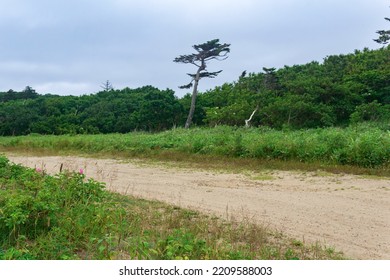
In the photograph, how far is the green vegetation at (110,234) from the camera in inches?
150

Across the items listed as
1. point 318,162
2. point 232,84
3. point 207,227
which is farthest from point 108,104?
point 207,227

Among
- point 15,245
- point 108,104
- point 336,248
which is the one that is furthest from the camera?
point 108,104

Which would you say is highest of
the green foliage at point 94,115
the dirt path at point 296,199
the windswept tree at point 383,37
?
the windswept tree at point 383,37

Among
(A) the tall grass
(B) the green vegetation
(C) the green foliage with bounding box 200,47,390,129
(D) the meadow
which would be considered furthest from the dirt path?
(C) the green foliage with bounding box 200,47,390,129

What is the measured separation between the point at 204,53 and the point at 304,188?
26918 mm

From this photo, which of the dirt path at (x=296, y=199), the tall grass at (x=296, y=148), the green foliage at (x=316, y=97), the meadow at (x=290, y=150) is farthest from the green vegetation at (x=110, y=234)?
the green foliage at (x=316, y=97)

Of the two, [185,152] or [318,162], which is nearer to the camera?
[318,162]

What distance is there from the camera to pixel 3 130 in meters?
46.7

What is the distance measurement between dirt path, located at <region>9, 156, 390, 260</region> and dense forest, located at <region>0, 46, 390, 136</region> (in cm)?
1367

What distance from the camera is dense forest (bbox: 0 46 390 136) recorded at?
27.8 meters

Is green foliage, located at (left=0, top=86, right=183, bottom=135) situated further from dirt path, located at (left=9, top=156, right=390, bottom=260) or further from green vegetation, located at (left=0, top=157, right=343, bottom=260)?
green vegetation, located at (left=0, top=157, right=343, bottom=260)

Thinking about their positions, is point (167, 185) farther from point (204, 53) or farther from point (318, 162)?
point (204, 53)

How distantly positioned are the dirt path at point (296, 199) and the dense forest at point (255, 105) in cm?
1367

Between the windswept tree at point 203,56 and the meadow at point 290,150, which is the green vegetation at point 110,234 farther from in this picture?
the windswept tree at point 203,56
